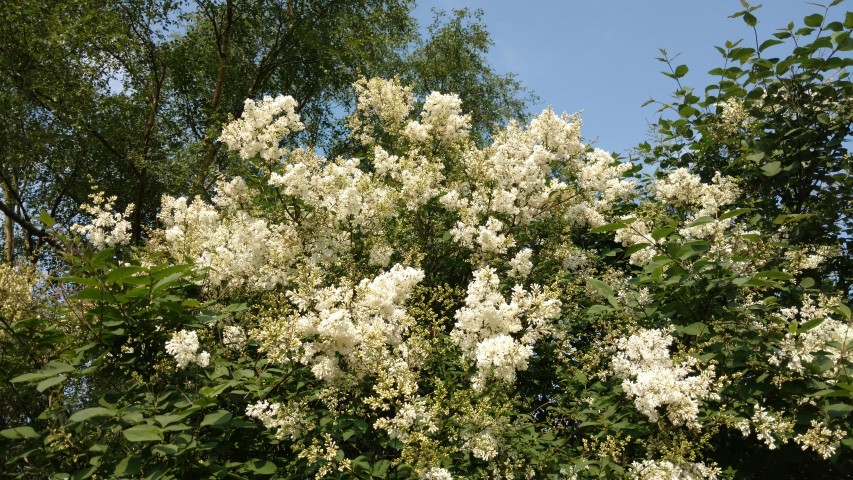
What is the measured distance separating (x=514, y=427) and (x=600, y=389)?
3.18ft

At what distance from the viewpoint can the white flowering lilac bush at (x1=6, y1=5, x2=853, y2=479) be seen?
147 inches

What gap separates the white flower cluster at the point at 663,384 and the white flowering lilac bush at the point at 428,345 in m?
0.02

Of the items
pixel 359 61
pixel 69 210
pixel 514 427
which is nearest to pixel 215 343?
pixel 514 427

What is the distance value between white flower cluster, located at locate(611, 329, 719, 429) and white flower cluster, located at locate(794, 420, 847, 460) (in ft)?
1.90

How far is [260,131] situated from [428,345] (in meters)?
2.85

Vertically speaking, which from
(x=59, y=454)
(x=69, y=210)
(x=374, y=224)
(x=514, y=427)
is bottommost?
(x=59, y=454)

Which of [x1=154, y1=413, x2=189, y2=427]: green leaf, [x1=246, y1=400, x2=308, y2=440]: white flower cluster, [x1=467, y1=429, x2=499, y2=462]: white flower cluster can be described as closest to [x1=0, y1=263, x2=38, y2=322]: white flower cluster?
[x1=154, y1=413, x2=189, y2=427]: green leaf

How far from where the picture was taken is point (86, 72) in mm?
13766

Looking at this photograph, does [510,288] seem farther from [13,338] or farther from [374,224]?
[13,338]

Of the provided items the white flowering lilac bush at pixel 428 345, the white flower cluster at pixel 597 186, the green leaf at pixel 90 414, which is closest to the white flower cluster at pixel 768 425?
the white flowering lilac bush at pixel 428 345

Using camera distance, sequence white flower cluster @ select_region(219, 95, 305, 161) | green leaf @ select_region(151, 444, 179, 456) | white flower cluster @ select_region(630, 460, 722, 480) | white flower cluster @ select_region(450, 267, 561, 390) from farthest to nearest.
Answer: white flower cluster @ select_region(219, 95, 305, 161) < white flower cluster @ select_region(450, 267, 561, 390) < white flower cluster @ select_region(630, 460, 722, 480) < green leaf @ select_region(151, 444, 179, 456)

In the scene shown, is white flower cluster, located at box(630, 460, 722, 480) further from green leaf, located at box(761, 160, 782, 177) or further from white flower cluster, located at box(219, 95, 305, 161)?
white flower cluster, located at box(219, 95, 305, 161)

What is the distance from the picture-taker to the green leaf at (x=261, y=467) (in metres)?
3.72

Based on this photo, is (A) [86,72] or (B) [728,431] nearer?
(B) [728,431]
